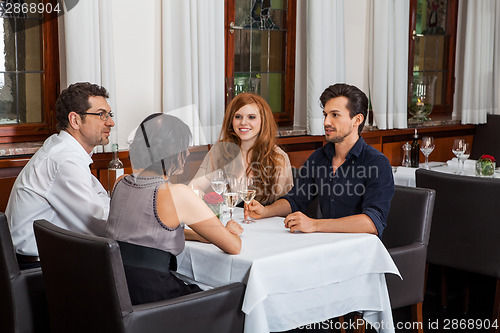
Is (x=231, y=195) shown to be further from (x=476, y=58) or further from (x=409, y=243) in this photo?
(x=476, y=58)

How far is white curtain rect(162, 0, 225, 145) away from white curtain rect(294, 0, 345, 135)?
2.59ft

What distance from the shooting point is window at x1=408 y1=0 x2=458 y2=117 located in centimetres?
555

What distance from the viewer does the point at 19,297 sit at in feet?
7.49

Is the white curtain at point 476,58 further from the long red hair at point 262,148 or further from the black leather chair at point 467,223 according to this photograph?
the long red hair at point 262,148

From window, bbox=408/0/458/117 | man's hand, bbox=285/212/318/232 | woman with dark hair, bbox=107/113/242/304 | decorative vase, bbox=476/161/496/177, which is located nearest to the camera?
woman with dark hair, bbox=107/113/242/304

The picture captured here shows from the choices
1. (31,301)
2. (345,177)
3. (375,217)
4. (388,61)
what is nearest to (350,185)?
(345,177)

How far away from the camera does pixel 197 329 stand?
202cm

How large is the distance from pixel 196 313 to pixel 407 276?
1.02 meters

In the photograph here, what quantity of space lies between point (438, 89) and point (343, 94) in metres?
3.47

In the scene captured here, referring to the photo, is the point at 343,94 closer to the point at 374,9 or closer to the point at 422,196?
the point at 422,196

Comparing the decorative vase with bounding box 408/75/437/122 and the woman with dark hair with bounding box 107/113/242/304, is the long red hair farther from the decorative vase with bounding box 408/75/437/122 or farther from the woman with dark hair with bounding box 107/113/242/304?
the decorative vase with bounding box 408/75/437/122

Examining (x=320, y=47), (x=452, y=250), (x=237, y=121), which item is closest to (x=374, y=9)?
(x=320, y=47)

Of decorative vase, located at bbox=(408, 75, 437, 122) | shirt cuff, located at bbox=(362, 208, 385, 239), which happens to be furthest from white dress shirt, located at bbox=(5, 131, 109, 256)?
decorative vase, located at bbox=(408, 75, 437, 122)

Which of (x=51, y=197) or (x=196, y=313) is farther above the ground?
(x=51, y=197)
